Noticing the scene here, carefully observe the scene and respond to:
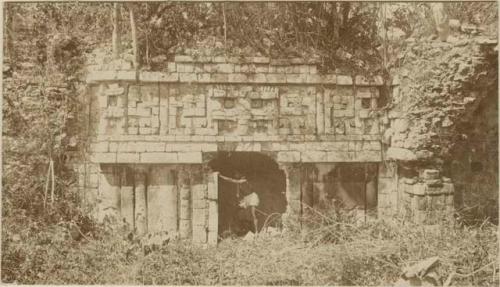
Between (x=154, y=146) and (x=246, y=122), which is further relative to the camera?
(x=246, y=122)

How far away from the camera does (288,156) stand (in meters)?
7.84

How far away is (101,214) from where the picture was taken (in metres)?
7.75

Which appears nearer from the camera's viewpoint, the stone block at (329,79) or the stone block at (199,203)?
the stone block at (199,203)

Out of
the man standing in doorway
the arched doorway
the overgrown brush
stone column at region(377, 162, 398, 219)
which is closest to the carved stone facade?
stone column at region(377, 162, 398, 219)

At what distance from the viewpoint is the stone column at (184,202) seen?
7.72m

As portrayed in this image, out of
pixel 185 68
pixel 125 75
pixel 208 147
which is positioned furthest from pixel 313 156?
pixel 125 75

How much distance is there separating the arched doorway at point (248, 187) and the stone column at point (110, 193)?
80.3 inches

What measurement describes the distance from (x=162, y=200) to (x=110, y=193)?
854 millimetres

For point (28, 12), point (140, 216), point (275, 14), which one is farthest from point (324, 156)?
A: point (28, 12)

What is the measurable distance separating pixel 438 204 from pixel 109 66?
5.78 m

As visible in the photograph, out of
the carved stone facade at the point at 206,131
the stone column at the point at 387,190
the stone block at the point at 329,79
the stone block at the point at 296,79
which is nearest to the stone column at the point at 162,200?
the carved stone facade at the point at 206,131

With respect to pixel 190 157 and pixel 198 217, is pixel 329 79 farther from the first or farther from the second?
pixel 198 217

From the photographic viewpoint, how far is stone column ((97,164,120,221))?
25.2 feet

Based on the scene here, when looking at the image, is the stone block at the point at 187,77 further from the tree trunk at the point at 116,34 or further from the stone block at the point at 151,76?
the tree trunk at the point at 116,34
